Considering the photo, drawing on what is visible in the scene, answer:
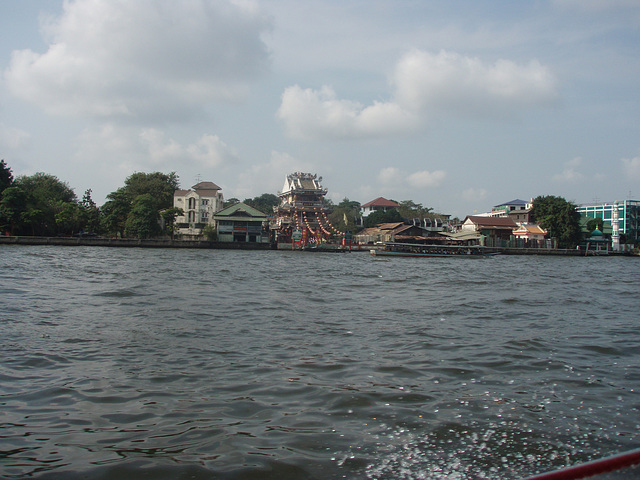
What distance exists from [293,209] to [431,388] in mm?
48274

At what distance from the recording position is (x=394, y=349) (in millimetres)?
5875

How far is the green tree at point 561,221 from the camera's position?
51.1 metres

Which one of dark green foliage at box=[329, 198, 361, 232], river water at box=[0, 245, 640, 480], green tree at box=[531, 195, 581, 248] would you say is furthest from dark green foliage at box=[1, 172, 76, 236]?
green tree at box=[531, 195, 581, 248]

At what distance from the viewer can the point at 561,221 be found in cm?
5134

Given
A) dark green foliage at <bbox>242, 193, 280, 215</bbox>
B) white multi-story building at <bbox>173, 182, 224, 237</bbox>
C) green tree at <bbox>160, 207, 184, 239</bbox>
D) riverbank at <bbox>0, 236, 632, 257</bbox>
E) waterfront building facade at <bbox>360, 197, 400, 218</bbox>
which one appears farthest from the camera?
dark green foliage at <bbox>242, 193, 280, 215</bbox>

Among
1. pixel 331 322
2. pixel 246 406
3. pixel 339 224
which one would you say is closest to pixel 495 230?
pixel 339 224

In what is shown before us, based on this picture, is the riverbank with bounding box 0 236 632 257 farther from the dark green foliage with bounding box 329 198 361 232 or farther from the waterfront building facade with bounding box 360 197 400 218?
the waterfront building facade with bounding box 360 197 400 218

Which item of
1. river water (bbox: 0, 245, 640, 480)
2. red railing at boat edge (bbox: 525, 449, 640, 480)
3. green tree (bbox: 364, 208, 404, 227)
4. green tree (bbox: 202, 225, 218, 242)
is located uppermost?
green tree (bbox: 364, 208, 404, 227)

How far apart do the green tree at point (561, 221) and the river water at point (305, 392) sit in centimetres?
4764

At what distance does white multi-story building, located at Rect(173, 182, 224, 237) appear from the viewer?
174 ft

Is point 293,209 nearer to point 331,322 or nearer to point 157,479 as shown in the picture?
point 331,322

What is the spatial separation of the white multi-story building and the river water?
1772 inches

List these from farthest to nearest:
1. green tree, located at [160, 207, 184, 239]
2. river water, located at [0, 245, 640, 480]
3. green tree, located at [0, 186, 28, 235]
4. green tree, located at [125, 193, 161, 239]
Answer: green tree, located at [160, 207, 184, 239], green tree, located at [125, 193, 161, 239], green tree, located at [0, 186, 28, 235], river water, located at [0, 245, 640, 480]

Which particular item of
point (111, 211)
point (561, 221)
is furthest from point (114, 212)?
point (561, 221)
